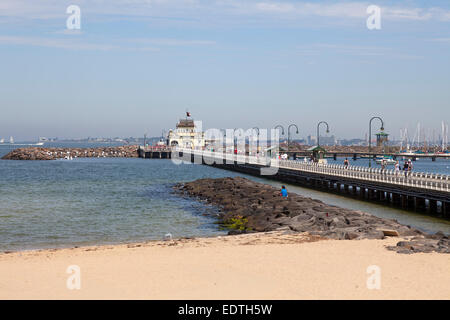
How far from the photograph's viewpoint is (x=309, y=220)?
87.5ft

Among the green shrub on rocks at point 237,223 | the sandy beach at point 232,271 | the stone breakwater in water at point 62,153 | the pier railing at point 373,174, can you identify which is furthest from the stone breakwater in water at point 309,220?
the stone breakwater in water at point 62,153

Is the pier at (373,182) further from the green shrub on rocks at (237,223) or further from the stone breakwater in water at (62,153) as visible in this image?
the stone breakwater in water at (62,153)

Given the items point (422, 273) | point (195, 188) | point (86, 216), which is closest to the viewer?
point (422, 273)

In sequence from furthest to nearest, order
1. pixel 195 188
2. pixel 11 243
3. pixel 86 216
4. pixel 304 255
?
pixel 195 188 < pixel 86 216 < pixel 11 243 < pixel 304 255

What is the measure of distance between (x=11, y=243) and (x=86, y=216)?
10.1m

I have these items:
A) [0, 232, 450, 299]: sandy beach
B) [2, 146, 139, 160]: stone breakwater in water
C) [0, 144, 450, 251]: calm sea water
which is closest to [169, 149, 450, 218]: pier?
[0, 144, 450, 251]: calm sea water

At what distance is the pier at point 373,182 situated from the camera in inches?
1427

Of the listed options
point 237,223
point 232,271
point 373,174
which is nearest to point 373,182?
point 373,174

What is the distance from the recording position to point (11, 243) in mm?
26016

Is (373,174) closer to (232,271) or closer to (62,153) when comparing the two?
(232,271)

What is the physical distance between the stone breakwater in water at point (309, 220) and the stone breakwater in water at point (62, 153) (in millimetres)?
108136

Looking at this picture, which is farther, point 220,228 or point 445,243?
point 220,228

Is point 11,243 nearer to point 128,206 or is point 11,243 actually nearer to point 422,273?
point 128,206
